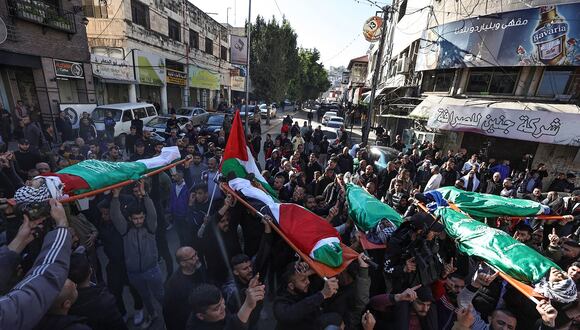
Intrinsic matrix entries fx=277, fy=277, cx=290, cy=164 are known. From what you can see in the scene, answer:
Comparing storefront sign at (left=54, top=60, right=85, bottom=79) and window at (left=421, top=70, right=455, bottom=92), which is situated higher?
window at (left=421, top=70, right=455, bottom=92)

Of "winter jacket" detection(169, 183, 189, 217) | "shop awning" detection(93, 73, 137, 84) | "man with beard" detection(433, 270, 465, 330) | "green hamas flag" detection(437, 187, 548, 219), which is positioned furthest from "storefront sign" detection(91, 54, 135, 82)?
"man with beard" detection(433, 270, 465, 330)

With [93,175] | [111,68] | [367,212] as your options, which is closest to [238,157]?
[93,175]

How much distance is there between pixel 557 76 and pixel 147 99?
22.0m

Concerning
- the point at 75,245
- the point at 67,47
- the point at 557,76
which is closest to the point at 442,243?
the point at 75,245

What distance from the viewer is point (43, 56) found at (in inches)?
474

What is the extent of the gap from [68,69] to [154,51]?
7.02 metres

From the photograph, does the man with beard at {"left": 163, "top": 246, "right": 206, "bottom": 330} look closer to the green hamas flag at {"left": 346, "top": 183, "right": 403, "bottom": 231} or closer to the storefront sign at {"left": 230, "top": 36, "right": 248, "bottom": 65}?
the green hamas flag at {"left": 346, "top": 183, "right": 403, "bottom": 231}

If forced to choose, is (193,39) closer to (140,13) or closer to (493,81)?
(140,13)

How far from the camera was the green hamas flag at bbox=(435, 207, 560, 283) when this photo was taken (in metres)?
3.00

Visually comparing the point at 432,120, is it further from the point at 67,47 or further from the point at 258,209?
the point at 67,47

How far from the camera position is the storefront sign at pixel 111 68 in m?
14.8

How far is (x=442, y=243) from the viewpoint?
424 centimetres

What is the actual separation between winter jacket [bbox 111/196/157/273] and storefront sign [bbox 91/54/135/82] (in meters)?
15.1

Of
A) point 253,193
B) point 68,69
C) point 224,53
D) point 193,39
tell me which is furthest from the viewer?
point 224,53
